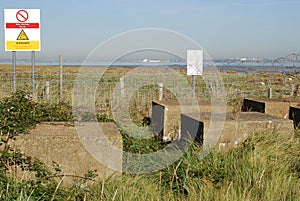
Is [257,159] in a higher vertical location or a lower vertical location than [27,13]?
lower

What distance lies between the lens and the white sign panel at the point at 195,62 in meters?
10.8

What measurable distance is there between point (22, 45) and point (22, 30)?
1.20 ft

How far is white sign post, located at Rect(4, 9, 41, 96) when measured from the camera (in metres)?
10.9

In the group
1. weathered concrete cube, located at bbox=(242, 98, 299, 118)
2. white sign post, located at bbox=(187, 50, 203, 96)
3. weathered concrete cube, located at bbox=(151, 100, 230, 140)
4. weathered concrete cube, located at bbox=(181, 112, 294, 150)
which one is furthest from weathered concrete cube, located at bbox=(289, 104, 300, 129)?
white sign post, located at bbox=(187, 50, 203, 96)

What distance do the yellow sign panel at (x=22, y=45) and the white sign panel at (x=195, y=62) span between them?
3.77m

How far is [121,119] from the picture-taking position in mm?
9211

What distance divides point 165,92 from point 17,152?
32.0ft

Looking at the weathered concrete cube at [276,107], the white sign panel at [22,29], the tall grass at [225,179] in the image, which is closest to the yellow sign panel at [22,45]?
the white sign panel at [22,29]

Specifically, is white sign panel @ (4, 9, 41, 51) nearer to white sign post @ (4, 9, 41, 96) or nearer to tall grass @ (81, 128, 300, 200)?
white sign post @ (4, 9, 41, 96)

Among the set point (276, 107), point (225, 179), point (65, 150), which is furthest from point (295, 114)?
point (65, 150)

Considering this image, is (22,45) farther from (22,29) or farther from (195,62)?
(195,62)

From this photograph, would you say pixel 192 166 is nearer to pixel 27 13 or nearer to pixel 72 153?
pixel 72 153

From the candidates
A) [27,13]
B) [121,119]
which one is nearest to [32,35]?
[27,13]

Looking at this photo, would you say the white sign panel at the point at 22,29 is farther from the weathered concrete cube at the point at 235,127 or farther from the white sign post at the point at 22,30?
the weathered concrete cube at the point at 235,127
